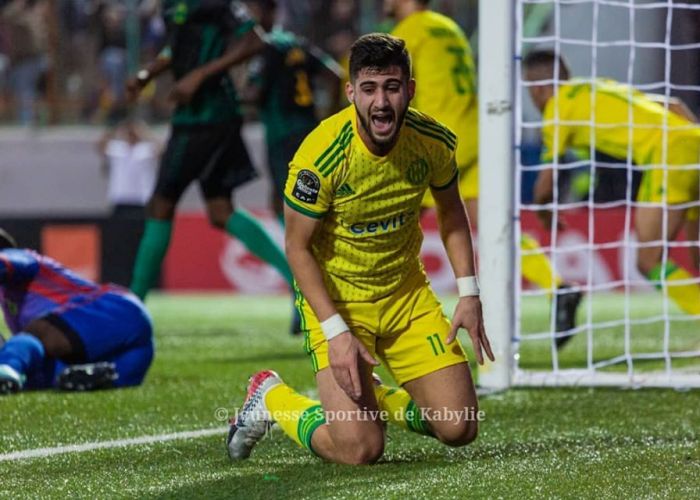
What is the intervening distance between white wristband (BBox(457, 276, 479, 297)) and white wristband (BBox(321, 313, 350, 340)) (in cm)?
41

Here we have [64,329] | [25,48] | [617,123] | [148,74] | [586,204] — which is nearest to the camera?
[64,329]

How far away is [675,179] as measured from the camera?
690 centimetres

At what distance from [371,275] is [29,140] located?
40.6 ft

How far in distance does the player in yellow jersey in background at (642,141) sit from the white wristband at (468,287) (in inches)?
105

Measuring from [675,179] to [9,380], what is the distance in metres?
3.42

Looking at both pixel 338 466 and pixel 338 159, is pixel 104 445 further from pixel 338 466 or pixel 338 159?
pixel 338 159

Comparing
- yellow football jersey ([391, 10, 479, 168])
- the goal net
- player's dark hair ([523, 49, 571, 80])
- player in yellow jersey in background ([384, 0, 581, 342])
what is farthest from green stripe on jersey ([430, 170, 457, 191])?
yellow football jersey ([391, 10, 479, 168])

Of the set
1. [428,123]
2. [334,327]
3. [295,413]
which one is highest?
[428,123]

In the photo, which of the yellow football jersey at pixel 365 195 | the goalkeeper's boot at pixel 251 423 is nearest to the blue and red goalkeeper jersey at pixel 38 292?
the goalkeeper's boot at pixel 251 423

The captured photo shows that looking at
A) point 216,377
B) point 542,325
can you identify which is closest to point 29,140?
point 542,325

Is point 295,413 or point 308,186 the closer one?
point 308,186

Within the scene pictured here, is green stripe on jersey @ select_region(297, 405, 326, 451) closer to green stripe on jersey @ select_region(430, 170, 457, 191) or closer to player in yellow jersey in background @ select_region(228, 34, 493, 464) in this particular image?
player in yellow jersey in background @ select_region(228, 34, 493, 464)

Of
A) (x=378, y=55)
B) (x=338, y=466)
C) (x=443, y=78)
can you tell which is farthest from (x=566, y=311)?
(x=378, y=55)

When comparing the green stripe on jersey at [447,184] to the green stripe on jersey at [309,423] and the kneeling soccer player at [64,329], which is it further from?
the kneeling soccer player at [64,329]
